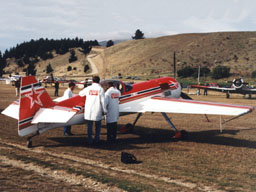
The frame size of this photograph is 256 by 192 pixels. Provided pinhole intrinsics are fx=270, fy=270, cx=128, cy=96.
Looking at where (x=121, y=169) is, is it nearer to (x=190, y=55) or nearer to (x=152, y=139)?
(x=152, y=139)

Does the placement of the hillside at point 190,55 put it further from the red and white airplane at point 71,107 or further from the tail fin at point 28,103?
the tail fin at point 28,103

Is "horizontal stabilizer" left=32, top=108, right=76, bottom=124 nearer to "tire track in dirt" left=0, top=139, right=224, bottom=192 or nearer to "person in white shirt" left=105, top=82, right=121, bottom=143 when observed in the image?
"tire track in dirt" left=0, top=139, right=224, bottom=192

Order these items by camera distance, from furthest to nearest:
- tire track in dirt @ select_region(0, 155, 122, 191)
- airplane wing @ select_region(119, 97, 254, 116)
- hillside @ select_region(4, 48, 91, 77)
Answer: hillside @ select_region(4, 48, 91, 77)
airplane wing @ select_region(119, 97, 254, 116)
tire track in dirt @ select_region(0, 155, 122, 191)

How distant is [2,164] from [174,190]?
4.02 meters

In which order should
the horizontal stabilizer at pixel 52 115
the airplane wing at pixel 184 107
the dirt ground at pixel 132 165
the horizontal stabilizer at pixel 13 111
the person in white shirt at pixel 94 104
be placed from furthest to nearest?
the horizontal stabilizer at pixel 13 111 < the airplane wing at pixel 184 107 < the person in white shirt at pixel 94 104 < the horizontal stabilizer at pixel 52 115 < the dirt ground at pixel 132 165

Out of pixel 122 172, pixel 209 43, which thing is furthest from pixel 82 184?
pixel 209 43

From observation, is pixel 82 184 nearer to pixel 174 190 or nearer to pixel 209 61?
pixel 174 190

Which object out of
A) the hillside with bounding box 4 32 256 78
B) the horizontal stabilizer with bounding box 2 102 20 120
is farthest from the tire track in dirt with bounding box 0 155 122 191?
the hillside with bounding box 4 32 256 78

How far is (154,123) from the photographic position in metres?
13.9

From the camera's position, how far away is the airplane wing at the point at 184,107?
29.0 ft

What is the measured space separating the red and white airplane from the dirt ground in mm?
741

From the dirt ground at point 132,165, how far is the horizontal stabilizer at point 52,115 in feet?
2.86

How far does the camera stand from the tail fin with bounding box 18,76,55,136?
7.99m

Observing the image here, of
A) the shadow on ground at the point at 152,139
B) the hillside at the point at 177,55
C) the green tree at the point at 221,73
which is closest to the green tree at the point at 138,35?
the hillside at the point at 177,55
